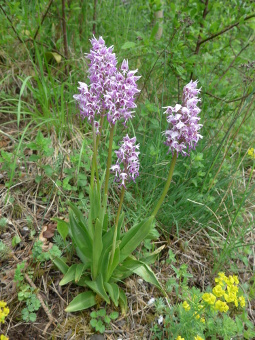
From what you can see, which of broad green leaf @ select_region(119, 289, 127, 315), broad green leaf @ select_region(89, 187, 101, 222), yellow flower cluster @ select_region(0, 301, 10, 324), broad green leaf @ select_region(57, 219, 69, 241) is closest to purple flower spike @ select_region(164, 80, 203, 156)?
broad green leaf @ select_region(89, 187, 101, 222)

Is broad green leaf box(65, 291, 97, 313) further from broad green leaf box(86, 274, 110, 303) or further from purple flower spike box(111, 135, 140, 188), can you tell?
purple flower spike box(111, 135, 140, 188)

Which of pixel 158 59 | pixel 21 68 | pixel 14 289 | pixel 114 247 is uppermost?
pixel 158 59

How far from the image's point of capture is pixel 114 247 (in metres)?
1.96

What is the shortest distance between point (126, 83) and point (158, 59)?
169 cm

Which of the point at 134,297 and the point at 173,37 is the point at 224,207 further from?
the point at 173,37

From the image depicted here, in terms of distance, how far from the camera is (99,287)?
2.08m

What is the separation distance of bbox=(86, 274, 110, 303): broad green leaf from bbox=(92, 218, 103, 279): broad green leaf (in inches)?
2.1

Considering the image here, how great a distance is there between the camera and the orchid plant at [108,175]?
5.41 feet

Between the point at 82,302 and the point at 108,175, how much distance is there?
0.88 m

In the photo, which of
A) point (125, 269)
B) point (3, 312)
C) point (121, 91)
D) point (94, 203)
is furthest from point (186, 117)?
point (3, 312)

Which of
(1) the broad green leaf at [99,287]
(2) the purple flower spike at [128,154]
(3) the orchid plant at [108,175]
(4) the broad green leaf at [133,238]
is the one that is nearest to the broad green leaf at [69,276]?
(3) the orchid plant at [108,175]

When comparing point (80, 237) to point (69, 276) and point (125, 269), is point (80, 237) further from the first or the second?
point (125, 269)

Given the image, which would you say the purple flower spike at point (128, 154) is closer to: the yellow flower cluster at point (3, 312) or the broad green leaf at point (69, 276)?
the broad green leaf at point (69, 276)

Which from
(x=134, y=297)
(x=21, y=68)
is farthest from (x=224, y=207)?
(x=21, y=68)
